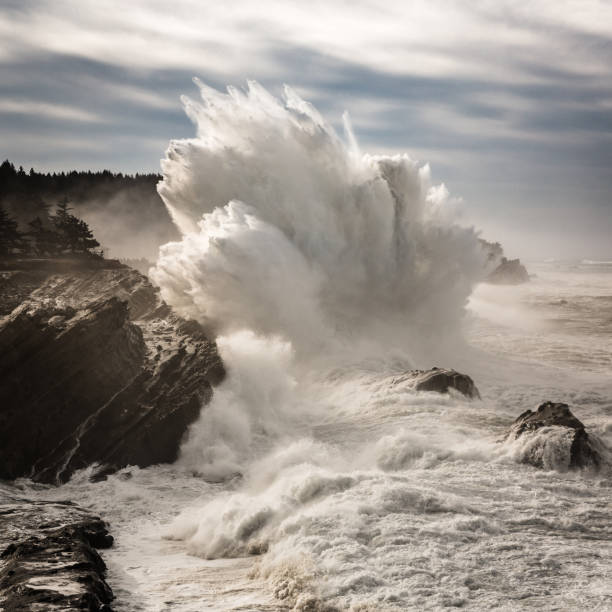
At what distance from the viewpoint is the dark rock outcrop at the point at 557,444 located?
15.1 metres

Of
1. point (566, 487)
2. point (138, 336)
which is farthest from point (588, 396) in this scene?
point (138, 336)

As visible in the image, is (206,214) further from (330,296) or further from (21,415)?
(21,415)

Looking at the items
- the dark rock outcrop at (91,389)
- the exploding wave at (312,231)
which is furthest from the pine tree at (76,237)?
the dark rock outcrop at (91,389)

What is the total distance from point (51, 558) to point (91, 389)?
941cm

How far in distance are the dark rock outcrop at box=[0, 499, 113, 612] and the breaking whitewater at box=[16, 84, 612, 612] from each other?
2.19 ft

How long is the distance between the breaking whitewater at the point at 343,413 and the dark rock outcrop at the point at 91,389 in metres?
0.78

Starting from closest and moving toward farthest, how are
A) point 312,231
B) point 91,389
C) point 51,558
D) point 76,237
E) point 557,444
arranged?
point 51,558 → point 557,444 → point 91,389 → point 312,231 → point 76,237

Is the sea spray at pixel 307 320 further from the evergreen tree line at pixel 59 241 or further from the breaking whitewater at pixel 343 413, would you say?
the evergreen tree line at pixel 59 241

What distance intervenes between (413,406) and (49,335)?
11696mm

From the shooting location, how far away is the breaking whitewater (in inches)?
438

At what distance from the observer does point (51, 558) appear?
436 inches

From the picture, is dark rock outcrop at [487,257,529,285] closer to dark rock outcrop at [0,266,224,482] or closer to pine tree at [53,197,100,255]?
pine tree at [53,197,100,255]

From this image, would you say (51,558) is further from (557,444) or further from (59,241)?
(59,241)

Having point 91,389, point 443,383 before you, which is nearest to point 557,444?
point 443,383
